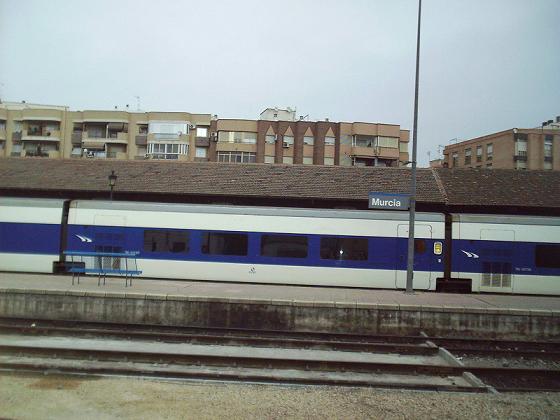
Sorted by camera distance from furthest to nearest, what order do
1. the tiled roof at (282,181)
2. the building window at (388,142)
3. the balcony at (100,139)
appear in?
the balcony at (100,139), the building window at (388,142), the tiled roof at (282,181)

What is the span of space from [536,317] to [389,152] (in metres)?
39.1

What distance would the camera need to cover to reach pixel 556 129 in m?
52.3

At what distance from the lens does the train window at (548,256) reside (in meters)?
14.9

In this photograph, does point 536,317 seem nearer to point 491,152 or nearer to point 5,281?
point 5,281

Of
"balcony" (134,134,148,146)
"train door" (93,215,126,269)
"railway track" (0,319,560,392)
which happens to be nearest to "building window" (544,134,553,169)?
"balcony" (134,134,148,146)

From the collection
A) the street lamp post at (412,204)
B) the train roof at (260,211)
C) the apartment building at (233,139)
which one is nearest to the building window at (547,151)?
the apartment building at (233,139)

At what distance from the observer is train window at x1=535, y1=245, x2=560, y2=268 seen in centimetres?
1489

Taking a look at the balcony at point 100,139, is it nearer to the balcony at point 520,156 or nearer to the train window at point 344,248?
the train window at point 344,248

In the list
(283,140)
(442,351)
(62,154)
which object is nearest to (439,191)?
(442,351)

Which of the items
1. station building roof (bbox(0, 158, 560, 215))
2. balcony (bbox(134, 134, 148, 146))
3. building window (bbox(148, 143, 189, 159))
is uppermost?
balcony (bbox(134, 134, 148, 146))

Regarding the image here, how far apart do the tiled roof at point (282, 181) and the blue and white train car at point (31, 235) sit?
3285 millimetres

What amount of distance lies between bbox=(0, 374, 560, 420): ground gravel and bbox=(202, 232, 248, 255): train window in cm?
839

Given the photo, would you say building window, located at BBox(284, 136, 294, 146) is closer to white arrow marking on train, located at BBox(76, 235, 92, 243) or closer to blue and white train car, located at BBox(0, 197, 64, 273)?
blue and white train car, located at BBox(0, 197, 64, 273)

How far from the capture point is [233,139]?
48.1m
